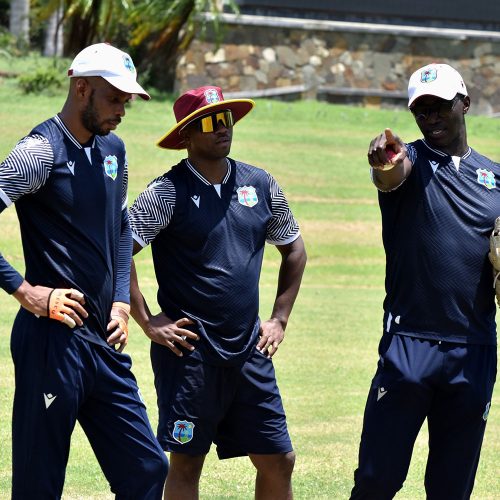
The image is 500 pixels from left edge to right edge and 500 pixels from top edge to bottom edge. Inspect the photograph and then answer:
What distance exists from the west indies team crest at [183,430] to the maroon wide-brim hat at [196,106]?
4.78ft

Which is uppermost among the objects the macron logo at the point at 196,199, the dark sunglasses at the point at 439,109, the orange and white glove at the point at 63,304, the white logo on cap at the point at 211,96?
the dark sunglasses at the point at 439,109

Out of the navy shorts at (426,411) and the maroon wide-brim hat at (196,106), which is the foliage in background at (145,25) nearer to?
the maroon wide-brim hat at (196,106)

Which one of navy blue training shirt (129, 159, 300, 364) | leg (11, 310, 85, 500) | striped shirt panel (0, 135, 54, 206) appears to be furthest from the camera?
navy blue training shirt (129, 159, 300, 364)

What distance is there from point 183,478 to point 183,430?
0.91 ft

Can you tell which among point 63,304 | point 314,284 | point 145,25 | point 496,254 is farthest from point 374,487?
point 145,25

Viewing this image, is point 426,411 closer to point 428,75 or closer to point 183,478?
point 183,478

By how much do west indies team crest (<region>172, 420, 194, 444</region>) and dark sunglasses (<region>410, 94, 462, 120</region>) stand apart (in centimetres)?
189

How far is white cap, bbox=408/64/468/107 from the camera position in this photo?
19.3 ft

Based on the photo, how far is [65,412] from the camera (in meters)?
5.36

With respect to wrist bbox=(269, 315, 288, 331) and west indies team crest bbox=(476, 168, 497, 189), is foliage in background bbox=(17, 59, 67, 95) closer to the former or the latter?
wrist bbox=(269, 315, 288, 331)

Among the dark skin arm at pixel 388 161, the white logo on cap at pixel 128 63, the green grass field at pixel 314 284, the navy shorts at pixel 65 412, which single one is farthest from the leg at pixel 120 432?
the green grass field at pixel 314 284

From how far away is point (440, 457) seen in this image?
236 inches

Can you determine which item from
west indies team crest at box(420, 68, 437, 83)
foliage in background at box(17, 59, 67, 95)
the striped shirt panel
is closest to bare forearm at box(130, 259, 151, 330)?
the striped shirt panel

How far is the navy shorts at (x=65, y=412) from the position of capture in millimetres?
5340
